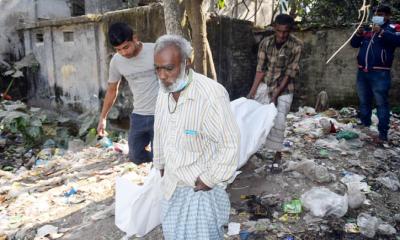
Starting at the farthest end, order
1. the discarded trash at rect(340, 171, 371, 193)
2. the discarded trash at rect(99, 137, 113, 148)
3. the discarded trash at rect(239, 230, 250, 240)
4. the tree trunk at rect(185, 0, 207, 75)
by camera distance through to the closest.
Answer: the discarded trash at rect(99, 137, 113, 148)
the tree trunk at rect(185, 0, 207, 75)
the discarded trash at rect(340, 171, 371, 193)
the discarded trash at rect(239, 230, 250, 240)

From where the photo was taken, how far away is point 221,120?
1.66 m

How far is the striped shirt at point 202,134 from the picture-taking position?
1667mm

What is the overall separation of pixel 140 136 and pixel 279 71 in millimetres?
1491

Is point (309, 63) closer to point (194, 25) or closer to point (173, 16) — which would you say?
point (194, 25)

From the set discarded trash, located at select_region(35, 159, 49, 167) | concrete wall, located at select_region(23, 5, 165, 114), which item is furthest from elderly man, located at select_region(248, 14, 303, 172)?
discarded trash, located at select_region(35, 159, 49, 167)

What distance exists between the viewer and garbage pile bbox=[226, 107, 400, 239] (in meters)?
2.76

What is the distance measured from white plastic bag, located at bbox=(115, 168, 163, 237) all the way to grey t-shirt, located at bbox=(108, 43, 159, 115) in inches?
36.1

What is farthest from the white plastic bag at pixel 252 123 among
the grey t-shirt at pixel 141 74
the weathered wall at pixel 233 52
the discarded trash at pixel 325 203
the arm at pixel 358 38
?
the weathered wall at pixel 233 52

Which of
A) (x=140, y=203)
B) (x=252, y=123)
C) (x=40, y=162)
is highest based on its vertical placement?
(x=252, y=123)

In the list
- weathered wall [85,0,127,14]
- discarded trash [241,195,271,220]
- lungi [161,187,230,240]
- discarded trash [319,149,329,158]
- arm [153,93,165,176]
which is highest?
weathered wall [85,0,127,14]

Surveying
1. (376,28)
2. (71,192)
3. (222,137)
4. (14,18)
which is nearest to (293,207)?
(222,137)

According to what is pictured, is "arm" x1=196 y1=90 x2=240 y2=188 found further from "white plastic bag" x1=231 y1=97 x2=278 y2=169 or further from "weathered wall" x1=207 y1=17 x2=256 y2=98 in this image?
"weathered wall" x1=207 y1=17 x2=256 y2=98

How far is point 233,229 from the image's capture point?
108 inches

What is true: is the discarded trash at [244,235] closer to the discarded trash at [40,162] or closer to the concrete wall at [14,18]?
the discarded trash at [40,162]
